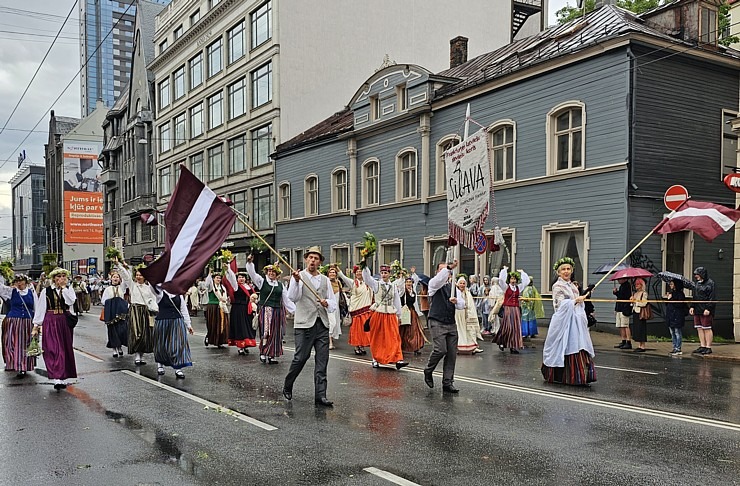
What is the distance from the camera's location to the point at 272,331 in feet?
43.2

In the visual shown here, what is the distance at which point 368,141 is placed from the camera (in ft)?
98.9

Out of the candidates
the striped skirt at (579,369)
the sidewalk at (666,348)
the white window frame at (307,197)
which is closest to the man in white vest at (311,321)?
the striped skirt at (579,369)

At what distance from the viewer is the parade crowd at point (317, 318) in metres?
9.38

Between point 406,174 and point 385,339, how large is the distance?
53.3 ft

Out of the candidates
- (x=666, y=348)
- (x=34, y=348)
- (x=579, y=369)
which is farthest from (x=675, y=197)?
(x=34, y=348)

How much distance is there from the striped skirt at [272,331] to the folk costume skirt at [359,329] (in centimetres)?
227

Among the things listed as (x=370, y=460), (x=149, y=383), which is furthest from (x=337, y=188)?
(x=370, y=460)

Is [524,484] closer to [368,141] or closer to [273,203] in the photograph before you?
[368,141]

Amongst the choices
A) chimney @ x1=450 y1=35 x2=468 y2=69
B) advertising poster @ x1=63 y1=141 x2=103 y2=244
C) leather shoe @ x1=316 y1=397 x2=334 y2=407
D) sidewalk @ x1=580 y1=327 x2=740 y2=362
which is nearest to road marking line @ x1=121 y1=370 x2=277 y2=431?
leather shoe @ x1=316 y1=397 x2=334 y2=407

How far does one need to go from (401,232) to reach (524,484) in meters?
22.5

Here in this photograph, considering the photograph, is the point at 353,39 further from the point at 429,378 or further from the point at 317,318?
the point at 317,318

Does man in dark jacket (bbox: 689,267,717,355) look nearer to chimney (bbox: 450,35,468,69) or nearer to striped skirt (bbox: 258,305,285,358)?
striped skirt (bbox: 258,305,285,358)

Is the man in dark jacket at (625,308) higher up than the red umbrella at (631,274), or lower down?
lower down

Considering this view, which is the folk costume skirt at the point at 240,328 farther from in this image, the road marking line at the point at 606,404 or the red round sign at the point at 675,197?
the red round sign at the point at 675,197
